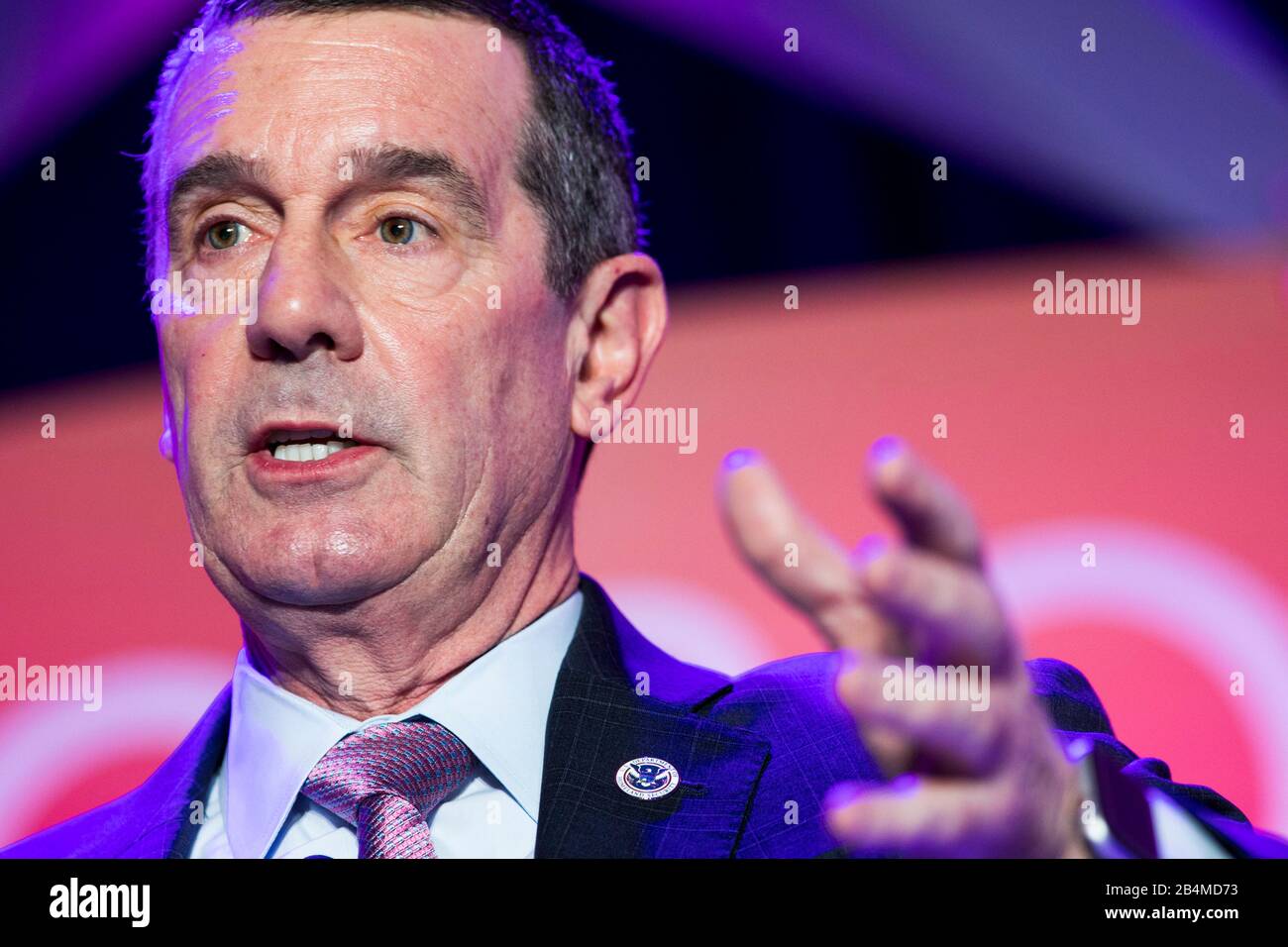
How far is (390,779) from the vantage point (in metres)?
1.98

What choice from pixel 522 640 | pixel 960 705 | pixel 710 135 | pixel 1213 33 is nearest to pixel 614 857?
pixel 522 640

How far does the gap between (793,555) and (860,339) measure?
2.07 metres

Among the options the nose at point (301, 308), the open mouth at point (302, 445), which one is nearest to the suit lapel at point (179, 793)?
the open mouth at point (302, 445)

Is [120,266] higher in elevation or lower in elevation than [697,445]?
higher

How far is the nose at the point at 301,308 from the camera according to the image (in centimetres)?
196

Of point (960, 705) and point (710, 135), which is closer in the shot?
point (960, 705)

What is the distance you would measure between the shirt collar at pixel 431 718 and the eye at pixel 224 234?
2.18 feet

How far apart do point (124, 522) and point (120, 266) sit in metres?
0.62

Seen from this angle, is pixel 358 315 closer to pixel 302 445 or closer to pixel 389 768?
pixel 302 445

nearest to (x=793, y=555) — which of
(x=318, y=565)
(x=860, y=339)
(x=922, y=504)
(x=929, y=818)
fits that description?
(x=922, y=504)

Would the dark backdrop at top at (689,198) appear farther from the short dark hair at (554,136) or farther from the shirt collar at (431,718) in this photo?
the shirt collar at (431,718)

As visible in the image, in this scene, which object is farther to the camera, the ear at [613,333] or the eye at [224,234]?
the ear at [613,333]
